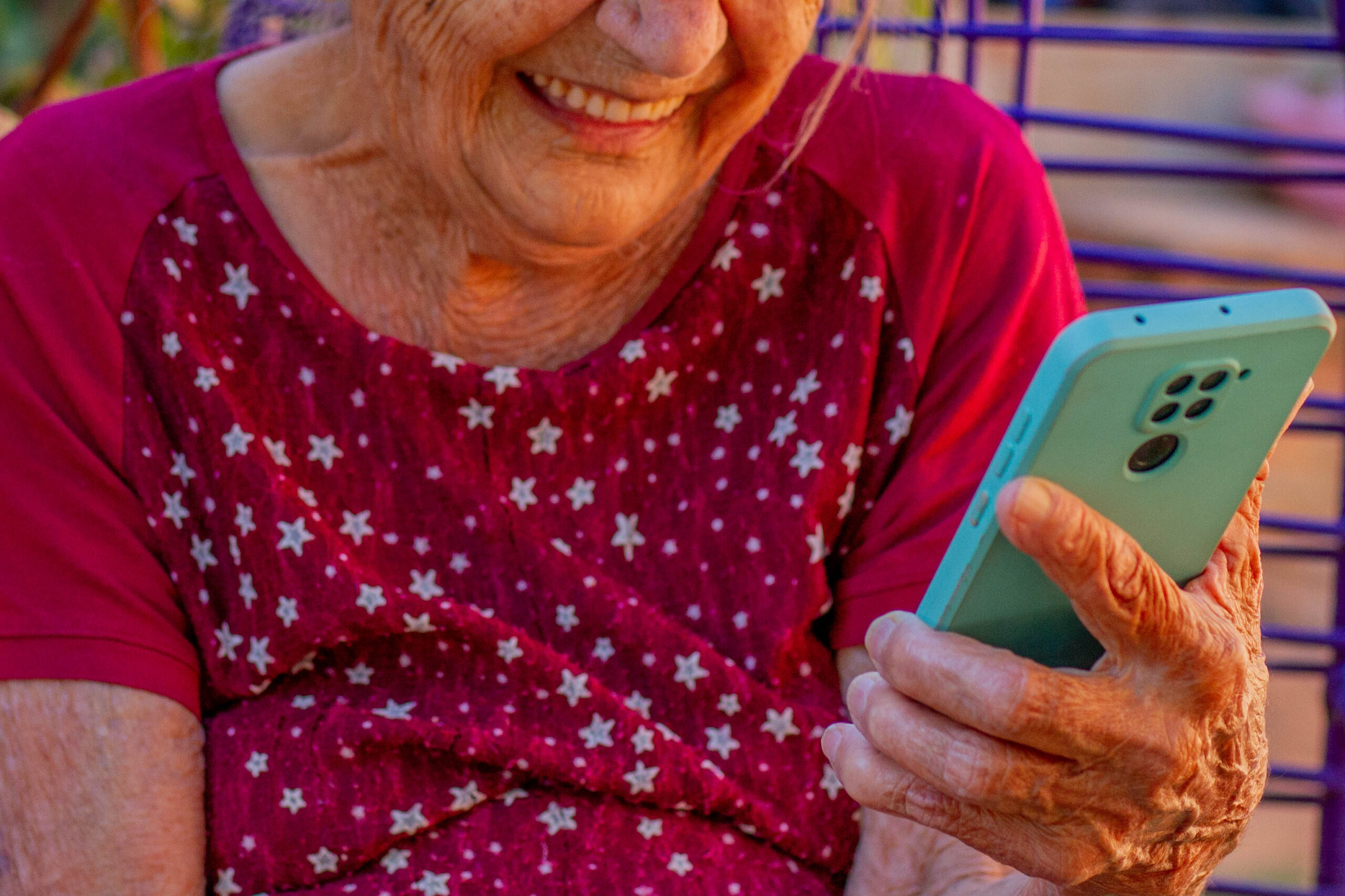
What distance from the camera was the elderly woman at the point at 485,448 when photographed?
47.1 inches

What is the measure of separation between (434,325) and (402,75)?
0.24 meters

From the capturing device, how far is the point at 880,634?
0.91m

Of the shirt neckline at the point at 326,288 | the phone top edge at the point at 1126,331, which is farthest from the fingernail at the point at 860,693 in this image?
the shirt neckline at the point at 326,288

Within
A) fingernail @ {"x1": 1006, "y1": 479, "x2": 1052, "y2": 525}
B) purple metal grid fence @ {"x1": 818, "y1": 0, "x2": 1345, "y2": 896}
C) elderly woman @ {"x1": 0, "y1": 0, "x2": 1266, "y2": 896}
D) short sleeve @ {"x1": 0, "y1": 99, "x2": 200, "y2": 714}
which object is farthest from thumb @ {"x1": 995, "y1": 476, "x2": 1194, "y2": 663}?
purple metal grid fence @ {"x1": 818, "y1": 0, "x2": 1345, "y2": 896}

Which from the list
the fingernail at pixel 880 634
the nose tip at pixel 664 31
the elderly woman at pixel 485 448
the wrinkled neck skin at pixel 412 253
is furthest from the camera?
the wrinkled neck skin at pixel 412 253

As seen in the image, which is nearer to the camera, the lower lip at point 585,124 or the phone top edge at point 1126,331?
the phone top edge at point 1126,331

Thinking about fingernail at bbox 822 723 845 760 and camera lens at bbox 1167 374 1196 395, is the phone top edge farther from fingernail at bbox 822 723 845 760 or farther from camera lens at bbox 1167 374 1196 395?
fingernail at bbox 822 723 845 760

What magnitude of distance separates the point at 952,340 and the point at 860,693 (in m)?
0.50

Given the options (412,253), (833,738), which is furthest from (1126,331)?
(412,253)

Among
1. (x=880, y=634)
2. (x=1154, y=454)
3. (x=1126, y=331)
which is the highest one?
(x=1126, y=331)

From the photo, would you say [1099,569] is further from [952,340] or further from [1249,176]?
[1249,176]

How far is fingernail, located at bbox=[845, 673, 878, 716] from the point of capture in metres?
0.92

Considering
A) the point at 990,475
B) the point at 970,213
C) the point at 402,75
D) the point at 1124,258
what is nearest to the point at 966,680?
the point at 990,475

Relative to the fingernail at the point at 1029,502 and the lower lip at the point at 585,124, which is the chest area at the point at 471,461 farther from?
the fingernail at the point at 1029,502
